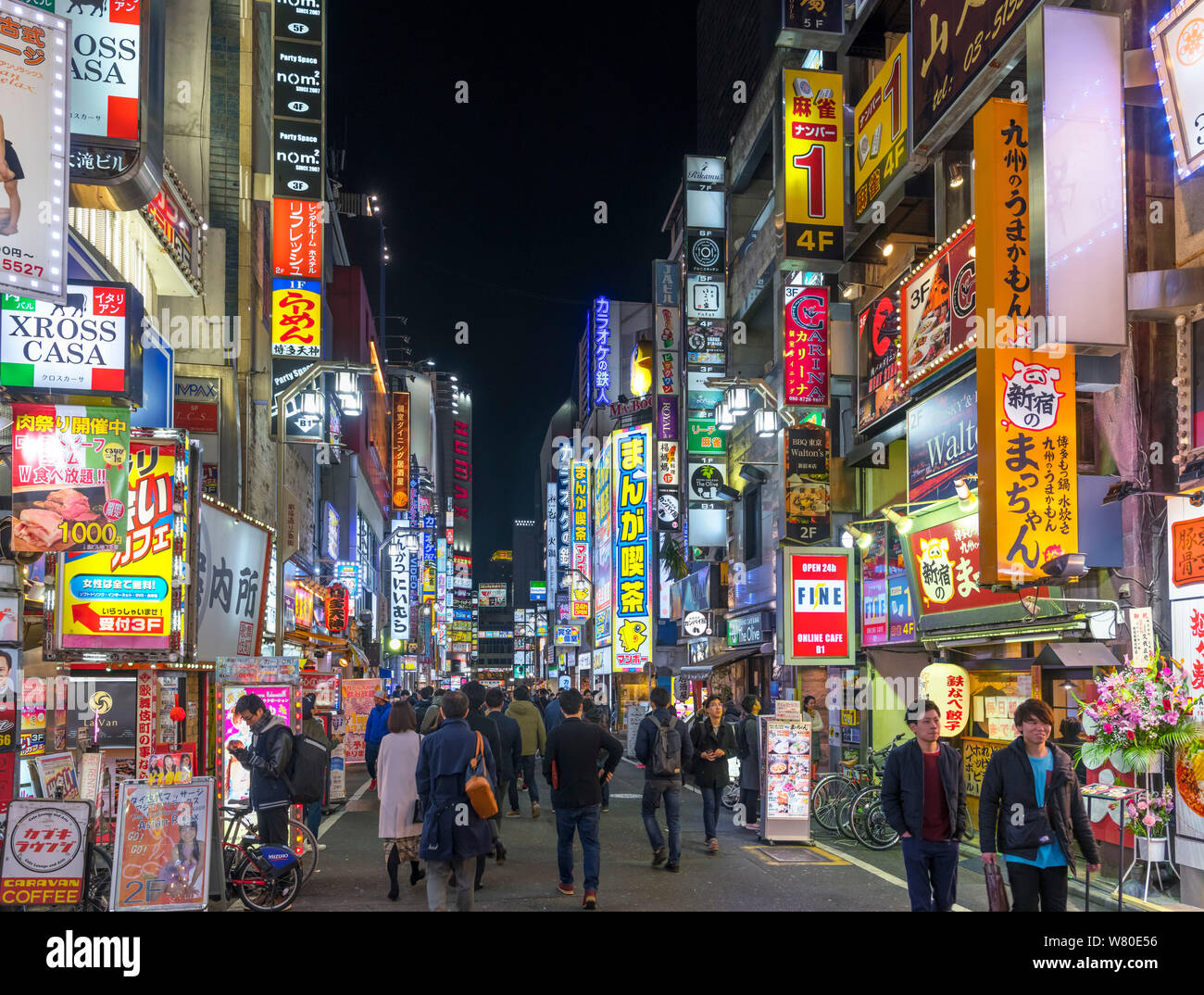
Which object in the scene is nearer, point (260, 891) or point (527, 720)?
point (260, 891)

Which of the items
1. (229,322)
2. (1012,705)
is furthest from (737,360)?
(1012,705)

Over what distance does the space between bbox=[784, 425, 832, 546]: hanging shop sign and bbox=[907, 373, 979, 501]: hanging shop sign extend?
4403 millimetres

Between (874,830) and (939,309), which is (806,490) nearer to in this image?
(939,309)

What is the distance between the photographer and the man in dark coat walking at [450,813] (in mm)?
8898

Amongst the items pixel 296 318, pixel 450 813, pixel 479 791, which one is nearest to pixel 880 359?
pixel 296 318

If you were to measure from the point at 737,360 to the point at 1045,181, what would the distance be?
23265 mm

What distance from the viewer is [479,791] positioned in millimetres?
8906

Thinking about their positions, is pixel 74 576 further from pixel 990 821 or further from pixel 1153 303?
pixel 1153 303

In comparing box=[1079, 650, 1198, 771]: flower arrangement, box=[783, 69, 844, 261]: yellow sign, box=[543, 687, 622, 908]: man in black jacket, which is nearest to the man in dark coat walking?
box=[543, 687, 622, 908]: man in black jacket

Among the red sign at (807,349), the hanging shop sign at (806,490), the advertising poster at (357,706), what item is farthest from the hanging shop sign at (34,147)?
the advertising poster at (357,706)

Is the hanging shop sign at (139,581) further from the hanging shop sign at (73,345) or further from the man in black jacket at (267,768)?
the man in black jacket at (267,768)

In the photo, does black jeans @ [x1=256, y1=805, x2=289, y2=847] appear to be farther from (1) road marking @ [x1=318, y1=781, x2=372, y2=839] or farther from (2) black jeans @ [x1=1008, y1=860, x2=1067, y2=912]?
(2) black jeans @ [x1=1008, y1=860, x2=1067, y2=912]

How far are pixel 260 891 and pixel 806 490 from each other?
16600 millimetres

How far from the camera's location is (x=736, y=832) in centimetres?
1634
